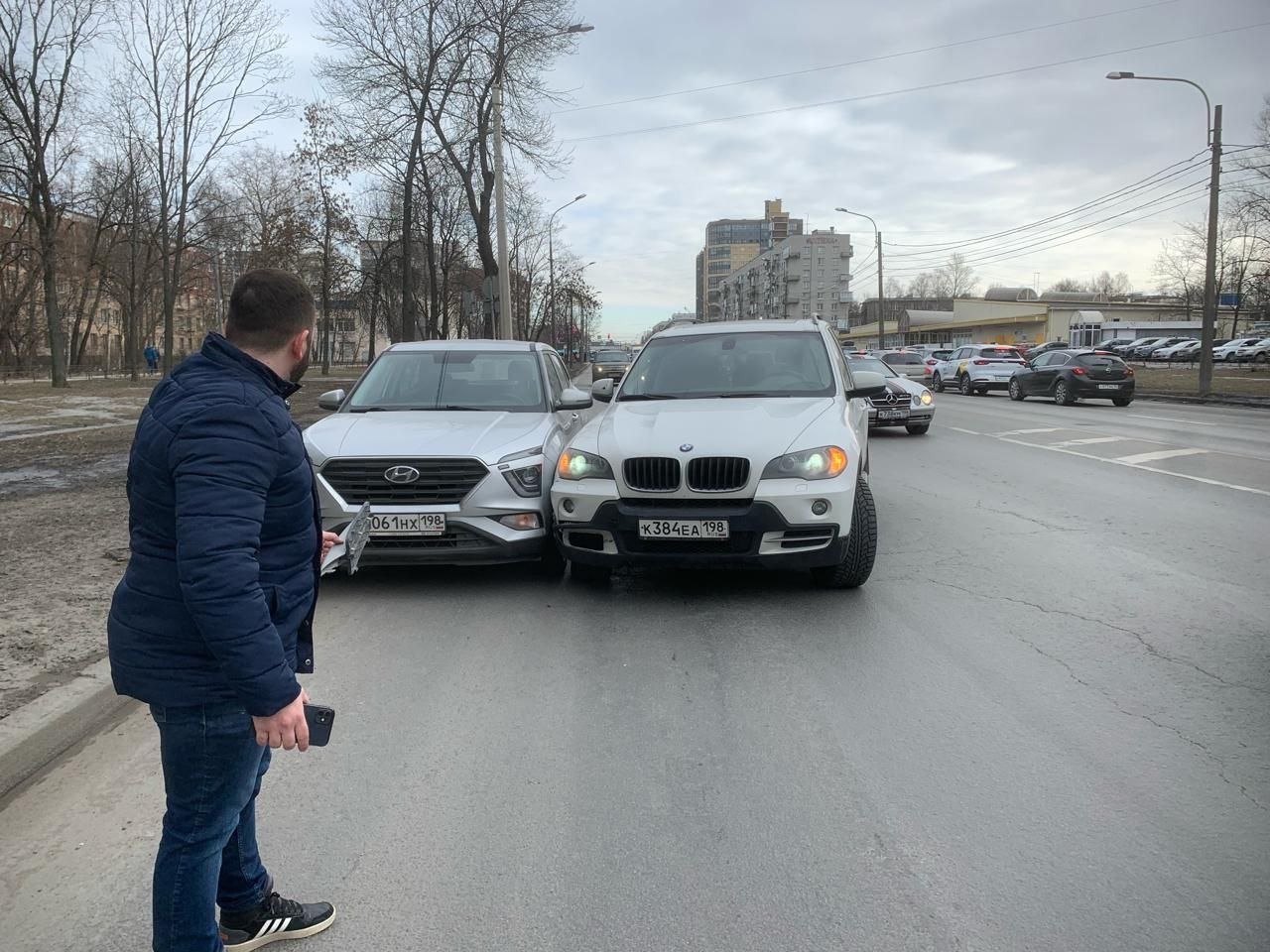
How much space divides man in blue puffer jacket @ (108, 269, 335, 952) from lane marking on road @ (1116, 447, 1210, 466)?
12.5 metres

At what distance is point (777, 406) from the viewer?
6223 mm

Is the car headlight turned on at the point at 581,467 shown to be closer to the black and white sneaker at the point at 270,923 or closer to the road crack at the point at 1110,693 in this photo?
the road crack at the point at 1110,693

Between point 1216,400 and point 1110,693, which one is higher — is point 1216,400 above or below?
above

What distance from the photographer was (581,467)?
5.70 metres

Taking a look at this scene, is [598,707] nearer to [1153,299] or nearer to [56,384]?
[56,384]

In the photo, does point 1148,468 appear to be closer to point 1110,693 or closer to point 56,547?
point 1110,693

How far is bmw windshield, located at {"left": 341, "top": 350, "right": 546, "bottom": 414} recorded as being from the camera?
7.31 m

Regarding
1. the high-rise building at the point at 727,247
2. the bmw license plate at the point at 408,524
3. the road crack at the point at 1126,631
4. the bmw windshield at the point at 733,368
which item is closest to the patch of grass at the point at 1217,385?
the bmw windshield at the point at 733,368

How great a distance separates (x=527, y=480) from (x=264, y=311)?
4.00 m

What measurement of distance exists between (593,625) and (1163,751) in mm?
2958

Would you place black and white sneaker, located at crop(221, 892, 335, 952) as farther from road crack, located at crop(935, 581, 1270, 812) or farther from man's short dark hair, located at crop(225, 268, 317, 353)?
road crack, located at crop(935, 581, 1270, 812)

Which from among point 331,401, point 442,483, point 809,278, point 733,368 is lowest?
point 442,483

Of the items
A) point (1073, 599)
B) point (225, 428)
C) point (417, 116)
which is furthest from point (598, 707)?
point (417, 116)

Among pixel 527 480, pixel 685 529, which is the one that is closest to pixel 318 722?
pixel 685 529
